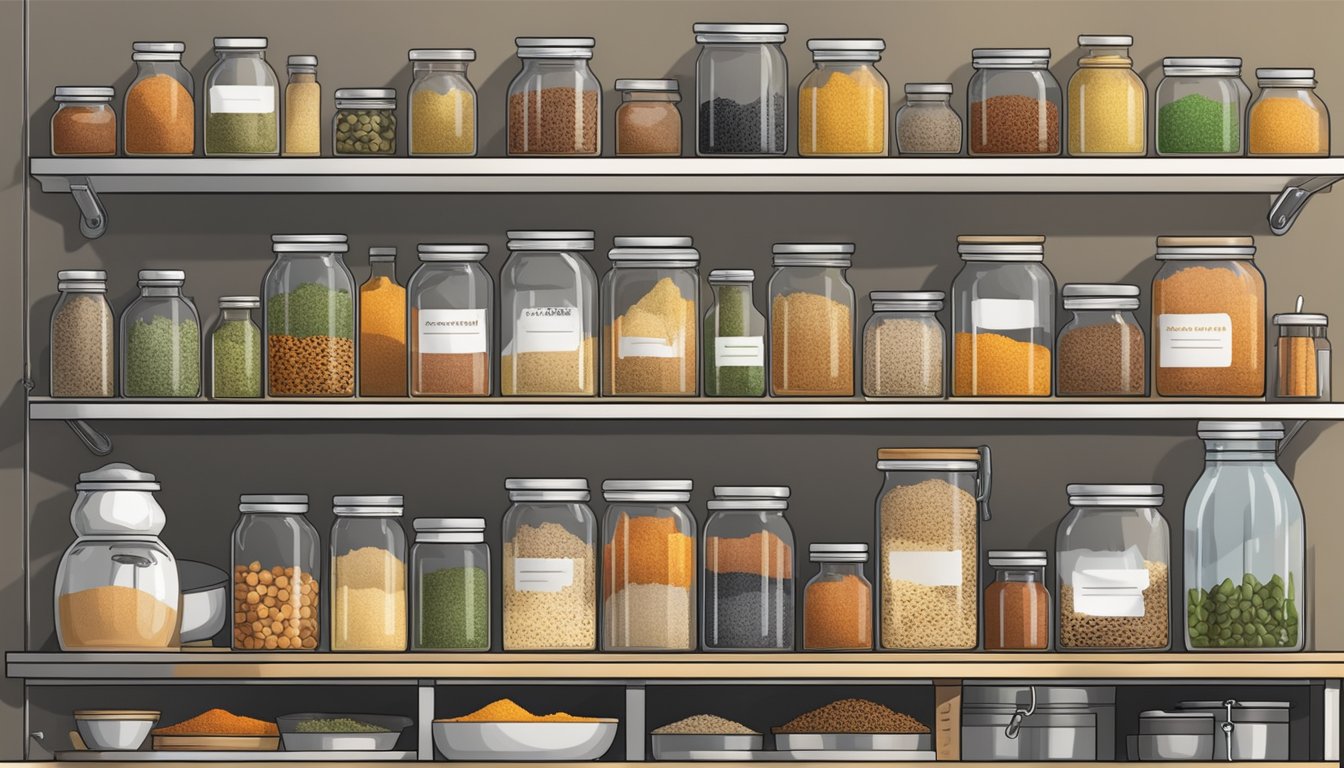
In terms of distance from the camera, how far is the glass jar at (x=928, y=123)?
7.03ft

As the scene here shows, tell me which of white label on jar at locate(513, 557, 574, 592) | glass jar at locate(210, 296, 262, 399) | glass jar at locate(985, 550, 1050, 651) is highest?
glass jar at locate(210, 296, 262, 399)

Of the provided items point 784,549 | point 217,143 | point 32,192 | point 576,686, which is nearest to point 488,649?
point 576,686

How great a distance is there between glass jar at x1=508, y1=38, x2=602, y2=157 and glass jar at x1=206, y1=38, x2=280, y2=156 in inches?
14.2

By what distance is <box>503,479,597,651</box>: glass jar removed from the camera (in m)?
2.07

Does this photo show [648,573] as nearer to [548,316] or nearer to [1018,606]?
[548,316]

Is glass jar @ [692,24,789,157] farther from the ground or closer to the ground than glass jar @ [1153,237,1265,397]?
farther from the ground

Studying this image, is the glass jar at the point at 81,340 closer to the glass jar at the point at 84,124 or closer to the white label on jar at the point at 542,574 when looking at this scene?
the glass jar at the point at 84,124

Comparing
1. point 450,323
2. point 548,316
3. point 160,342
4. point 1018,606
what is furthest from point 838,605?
point 160,342

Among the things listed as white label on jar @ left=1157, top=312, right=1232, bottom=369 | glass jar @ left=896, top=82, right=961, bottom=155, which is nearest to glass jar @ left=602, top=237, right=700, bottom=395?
glass jar @ left=896, top=82, right=961, bottom=155

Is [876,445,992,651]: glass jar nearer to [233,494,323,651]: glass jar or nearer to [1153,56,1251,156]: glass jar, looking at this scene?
[1153,56,1251,156]: glass jar

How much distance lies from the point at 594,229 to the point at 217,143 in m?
0.59

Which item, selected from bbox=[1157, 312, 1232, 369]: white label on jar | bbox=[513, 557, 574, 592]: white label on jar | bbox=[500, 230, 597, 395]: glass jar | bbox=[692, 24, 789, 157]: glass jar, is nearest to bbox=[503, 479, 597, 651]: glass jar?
bbox=[513, 557, 574, 592]: white label on jar

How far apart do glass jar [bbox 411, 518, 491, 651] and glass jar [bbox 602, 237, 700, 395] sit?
31 centimetres

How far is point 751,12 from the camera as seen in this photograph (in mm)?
2320
